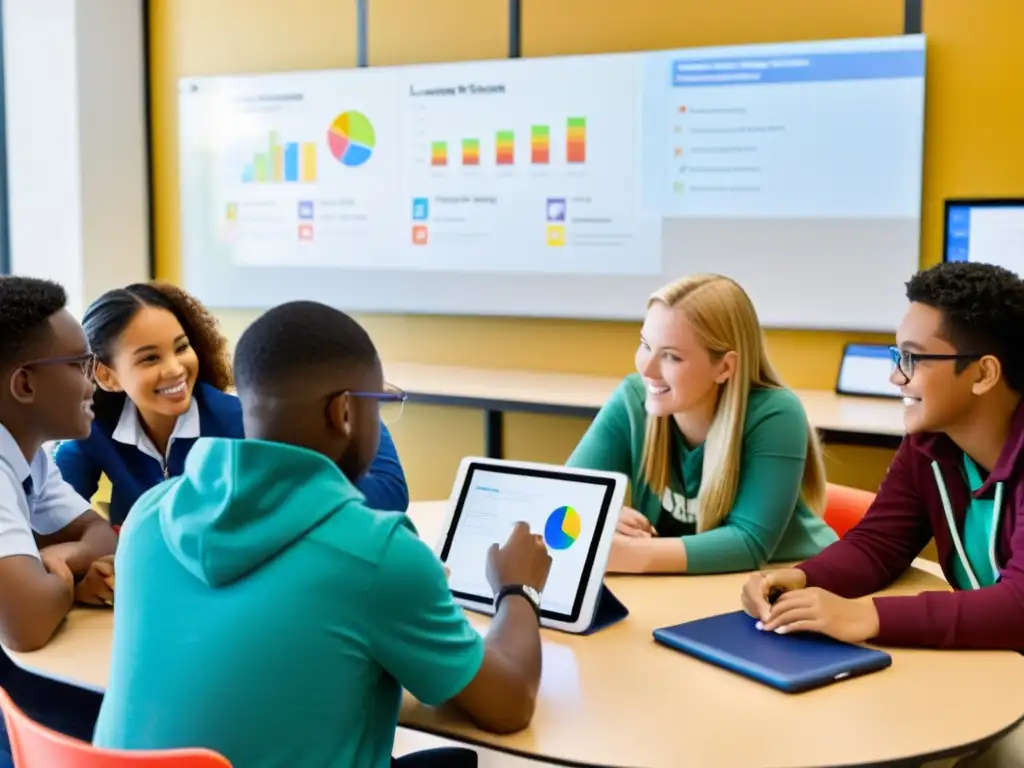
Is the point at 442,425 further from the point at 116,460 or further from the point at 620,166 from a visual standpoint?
the point at 116,460

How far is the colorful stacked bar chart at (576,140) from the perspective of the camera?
13.0 ft

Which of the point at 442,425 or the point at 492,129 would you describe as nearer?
the point at 492,129

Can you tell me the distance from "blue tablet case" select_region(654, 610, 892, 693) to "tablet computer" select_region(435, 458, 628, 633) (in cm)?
14

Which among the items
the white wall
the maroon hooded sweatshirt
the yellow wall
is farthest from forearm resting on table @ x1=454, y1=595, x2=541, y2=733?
the white wall

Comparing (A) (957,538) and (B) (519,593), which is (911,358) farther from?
(B) (519,593)

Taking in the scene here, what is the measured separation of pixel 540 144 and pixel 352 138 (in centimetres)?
82

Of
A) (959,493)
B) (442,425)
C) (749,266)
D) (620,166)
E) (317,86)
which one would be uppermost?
(317,86)

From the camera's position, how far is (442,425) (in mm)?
4422

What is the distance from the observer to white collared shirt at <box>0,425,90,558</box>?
1.56 m

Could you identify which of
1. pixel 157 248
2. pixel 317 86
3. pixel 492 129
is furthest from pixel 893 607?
pixel 157 248

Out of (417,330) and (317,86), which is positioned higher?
(317,86)

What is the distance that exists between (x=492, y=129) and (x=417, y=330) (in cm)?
86

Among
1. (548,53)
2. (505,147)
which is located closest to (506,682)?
(505,147)

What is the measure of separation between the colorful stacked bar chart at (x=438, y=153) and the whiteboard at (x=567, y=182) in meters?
0.01
